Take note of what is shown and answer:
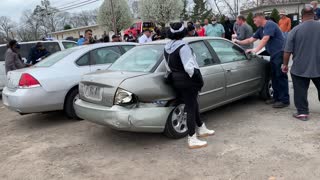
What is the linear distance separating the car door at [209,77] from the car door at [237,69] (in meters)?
0.18

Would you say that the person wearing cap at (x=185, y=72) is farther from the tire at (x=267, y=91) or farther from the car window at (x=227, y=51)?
the tire at (x=267, y=91)

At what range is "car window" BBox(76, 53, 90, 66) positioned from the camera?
271 inches

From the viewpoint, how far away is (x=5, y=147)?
18.1 ft

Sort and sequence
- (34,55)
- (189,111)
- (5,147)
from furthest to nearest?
(34,55) < (5,147) < (189,111)

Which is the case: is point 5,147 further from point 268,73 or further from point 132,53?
point 268,73

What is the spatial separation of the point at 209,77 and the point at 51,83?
289 centimetres

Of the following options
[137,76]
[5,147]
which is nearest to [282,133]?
[137,76]

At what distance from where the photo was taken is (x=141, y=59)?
552cm

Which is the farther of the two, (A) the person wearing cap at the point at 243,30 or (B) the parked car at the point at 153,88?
(A) the person wearing cap at the point at 243,30

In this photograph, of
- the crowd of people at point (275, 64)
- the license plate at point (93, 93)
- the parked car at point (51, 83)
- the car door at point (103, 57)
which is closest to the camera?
the crowd of people at point (275, 64)

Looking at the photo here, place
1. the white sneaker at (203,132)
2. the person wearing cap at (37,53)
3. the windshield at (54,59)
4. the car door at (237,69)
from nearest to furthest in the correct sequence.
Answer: the white sneaker at (203,132) < the car door at (237,69) < the windshield at (54,59) < the person wearing cap at (37,53)

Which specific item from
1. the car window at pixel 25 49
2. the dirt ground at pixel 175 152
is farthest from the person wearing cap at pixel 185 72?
the car window at pixel 25 49

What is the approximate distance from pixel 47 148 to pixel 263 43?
13.7 feet

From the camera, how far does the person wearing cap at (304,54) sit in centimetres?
544
